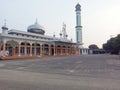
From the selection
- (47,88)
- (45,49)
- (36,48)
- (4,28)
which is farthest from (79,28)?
(47,88)

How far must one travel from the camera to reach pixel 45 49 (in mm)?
70438

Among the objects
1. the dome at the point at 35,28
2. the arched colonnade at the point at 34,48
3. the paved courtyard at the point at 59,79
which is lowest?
the paved courtyard at the point at 59,79

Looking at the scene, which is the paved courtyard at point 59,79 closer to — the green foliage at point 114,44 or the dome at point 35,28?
the green foliage at point 114,44

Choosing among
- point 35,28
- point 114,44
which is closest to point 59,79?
point 114,44

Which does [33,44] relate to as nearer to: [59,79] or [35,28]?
[35,28]

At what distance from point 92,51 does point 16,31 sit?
77.5m

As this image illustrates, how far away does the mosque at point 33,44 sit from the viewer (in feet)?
168

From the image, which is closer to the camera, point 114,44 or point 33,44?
point 114,44

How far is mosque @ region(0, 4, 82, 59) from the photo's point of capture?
51.1 metres

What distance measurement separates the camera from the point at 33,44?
61.9 m

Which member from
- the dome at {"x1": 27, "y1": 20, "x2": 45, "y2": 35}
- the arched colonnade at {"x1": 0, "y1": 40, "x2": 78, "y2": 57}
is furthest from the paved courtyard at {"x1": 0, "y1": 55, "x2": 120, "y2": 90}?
the dome at {"x1": 27, "y1": 20, "x2": 45, "y2": 35}

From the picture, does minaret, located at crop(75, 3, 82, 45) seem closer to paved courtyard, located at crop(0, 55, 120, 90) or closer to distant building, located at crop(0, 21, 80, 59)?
distant building, located at crop(0, 21, 80, 59)

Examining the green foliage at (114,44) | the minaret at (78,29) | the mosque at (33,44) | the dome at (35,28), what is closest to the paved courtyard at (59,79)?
the mosque at (33,44)

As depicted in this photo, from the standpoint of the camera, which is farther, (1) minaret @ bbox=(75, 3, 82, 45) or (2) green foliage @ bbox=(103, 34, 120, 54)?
(1) minaret @ bbox=(75, 3, 82, 45)
